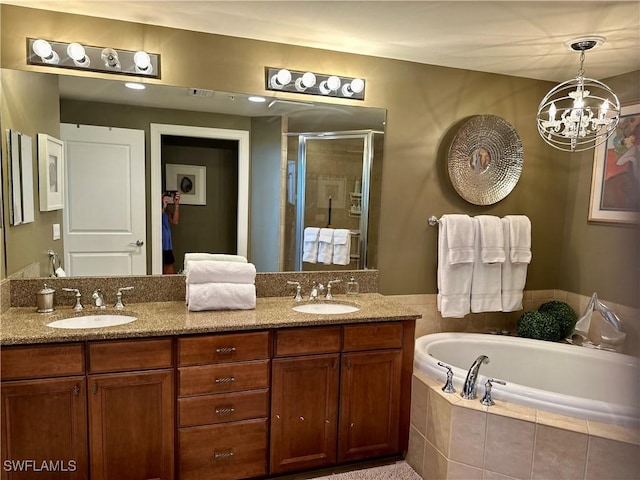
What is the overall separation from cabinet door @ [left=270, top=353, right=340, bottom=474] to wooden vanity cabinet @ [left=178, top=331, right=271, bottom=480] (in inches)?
2.4

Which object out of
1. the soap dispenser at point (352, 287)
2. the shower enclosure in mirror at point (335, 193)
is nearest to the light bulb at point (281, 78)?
the shower enclosure in mirror at point (335, 193)

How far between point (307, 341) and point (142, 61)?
169 cm

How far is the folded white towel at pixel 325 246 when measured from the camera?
9.05 feet

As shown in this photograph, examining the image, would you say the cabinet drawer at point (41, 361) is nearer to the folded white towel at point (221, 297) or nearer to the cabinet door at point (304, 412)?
the folded white towel at point (221, 297)

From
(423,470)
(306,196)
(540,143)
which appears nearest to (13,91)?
(306,196)

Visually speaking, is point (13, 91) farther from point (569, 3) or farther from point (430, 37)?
point (569, 3)

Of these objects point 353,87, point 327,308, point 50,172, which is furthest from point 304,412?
point 353,87

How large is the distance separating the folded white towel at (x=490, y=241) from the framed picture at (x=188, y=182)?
70.8 inches

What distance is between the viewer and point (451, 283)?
2.88 metres

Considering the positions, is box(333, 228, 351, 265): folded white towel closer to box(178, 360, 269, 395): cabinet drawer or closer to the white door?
box(178, 360, 269, 395): cabinet drawer

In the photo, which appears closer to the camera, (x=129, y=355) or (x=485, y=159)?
(x=129, y=355)

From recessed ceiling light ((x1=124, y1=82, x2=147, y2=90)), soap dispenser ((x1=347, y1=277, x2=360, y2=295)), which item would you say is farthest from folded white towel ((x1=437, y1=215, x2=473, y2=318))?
recessed ceiling light ((x1=124, y1=82, x2=147, y2=90))

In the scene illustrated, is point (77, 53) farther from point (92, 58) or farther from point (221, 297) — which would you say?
point (221, 297)

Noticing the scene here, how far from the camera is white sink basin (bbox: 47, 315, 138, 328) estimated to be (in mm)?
2068
